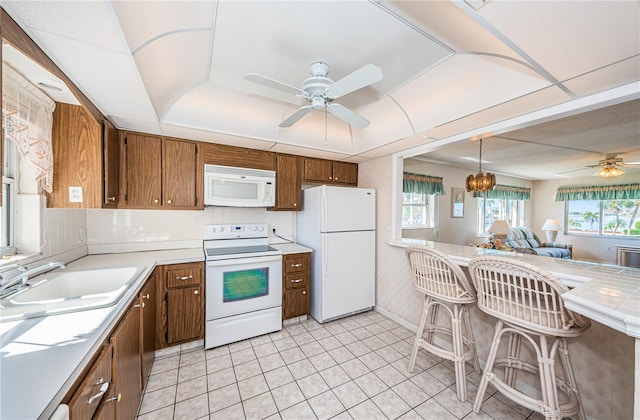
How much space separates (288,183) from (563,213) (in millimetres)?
7701

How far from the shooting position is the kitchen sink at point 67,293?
1.09 m

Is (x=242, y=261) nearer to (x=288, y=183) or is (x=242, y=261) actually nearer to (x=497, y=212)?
(x=288, y=183)

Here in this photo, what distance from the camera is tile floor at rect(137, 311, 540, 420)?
1643mm

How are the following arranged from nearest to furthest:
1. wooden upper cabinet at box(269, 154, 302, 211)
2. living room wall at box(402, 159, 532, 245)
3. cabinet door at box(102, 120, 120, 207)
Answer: cabinet door at box(102, 120, 120, 207), wooden upper cabinet at box(269, 154, 302, 211), living room wall at box(402, 159, 532, 245)

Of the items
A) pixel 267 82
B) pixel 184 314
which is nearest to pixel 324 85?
pixel 267 82

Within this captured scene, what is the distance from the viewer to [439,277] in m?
1.86

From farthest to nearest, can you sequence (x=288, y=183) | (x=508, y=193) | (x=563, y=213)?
(x=563, y=213) → (x=508, y=193) → (x=288, y=183)

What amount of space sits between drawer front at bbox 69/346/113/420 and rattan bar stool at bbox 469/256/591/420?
1.95 metres

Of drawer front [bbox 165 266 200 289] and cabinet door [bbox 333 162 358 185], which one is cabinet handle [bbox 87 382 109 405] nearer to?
drawer front [bbox 165 266 200 289]

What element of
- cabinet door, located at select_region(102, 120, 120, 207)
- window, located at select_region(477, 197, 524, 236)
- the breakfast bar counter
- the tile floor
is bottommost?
the tile floor

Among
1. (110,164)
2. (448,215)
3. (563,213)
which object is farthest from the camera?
(563,213)

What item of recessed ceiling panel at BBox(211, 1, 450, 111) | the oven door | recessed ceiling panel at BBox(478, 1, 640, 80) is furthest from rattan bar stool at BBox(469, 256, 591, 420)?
the oven door

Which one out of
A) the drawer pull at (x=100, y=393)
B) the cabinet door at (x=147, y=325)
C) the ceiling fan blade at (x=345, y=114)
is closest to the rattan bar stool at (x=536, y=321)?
the ceiling fan blade at (x=345, y=114)

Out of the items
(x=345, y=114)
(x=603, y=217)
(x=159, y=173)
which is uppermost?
(x=345, y=114)
